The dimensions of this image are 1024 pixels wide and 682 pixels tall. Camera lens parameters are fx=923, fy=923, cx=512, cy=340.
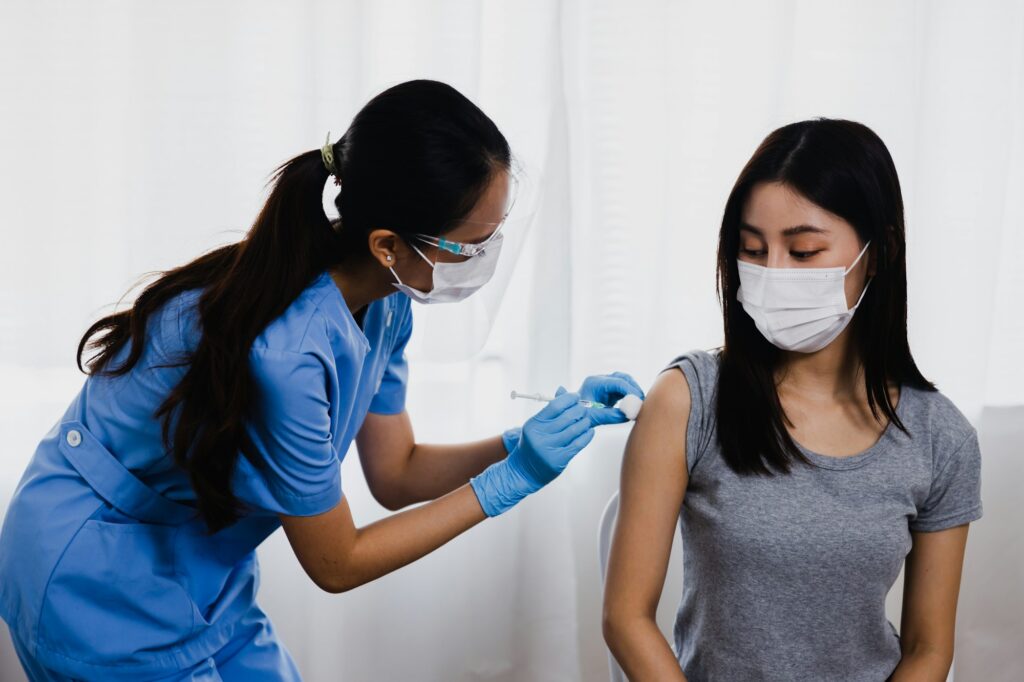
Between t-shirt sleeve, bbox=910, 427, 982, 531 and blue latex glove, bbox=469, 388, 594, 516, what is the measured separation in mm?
513

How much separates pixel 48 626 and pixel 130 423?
286 mm

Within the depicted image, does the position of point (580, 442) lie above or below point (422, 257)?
below

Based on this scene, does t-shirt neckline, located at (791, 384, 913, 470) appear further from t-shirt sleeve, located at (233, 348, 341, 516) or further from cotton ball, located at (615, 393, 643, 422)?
t-shirt sleeve, located at (233, 348, 341, 516)

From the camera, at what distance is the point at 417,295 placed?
4.16ft

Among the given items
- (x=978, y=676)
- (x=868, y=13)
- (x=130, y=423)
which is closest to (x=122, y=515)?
(x=130, y=423)

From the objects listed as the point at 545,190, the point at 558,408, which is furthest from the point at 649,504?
the point at 545,190

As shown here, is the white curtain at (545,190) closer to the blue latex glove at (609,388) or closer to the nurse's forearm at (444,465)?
the nurse's forearm at (444,465)

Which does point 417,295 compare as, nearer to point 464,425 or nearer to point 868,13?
point 464,425

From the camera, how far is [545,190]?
80.7 inches

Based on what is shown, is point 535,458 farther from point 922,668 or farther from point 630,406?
point 922,668

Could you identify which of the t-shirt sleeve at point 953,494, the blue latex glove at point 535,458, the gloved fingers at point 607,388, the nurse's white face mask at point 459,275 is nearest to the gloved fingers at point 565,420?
the blue latex glove at point 535,458

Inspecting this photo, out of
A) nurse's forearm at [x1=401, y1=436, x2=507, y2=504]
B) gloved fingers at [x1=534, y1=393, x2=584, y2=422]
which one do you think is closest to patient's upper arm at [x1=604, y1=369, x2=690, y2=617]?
gloved fingers at [x1=534, y1=393, x2=584, y2=422]

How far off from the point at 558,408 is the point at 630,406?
104 mm

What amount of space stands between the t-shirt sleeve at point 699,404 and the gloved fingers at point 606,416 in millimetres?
100
